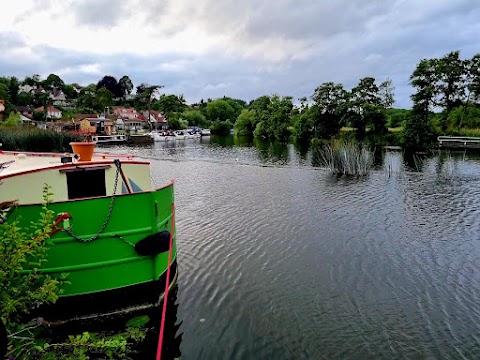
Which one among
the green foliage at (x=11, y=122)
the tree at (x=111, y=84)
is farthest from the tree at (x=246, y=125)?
the tree at (x=111, y=84)

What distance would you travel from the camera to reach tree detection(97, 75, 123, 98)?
161250 millimetres

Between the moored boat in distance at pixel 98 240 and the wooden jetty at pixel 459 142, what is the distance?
51.6 metres

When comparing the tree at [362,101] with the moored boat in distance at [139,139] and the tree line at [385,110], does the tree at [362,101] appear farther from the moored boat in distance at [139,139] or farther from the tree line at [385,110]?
the moored boat in distance at [139,139]

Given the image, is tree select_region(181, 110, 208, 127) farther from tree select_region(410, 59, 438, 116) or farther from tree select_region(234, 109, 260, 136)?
tree select_region(410, 59, 438, 116)

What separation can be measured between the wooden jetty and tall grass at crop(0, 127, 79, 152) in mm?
46818

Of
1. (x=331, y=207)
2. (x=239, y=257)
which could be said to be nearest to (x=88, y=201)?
(x=239, y=257)

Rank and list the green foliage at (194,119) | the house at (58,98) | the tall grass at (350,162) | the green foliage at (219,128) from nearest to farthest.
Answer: the tall grass at (350,162) < the green foliage at (219,128) < the green foliage at (194,119) < the house at (58,98)

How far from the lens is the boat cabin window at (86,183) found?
796 centimetres

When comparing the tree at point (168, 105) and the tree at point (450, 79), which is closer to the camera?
the tree at point (450, 79)

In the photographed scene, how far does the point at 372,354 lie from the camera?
689 centimetres

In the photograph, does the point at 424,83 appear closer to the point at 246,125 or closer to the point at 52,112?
the point at 246,125

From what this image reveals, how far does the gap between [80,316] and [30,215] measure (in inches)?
85.1

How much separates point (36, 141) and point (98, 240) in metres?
26.5

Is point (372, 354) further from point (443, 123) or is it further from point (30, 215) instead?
point (443, 123)
